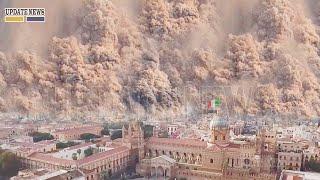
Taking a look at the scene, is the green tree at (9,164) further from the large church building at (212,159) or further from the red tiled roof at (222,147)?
the red tiled roof at (222,147)

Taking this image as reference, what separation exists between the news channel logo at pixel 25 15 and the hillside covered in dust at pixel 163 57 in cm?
6

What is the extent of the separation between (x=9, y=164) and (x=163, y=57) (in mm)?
1697

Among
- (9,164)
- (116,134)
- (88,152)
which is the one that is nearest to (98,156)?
(88,152)

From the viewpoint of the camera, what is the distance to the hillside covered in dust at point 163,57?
4250mm

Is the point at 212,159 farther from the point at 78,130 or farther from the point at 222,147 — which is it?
the point at 78,130

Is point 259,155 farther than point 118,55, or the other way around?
point 118,55

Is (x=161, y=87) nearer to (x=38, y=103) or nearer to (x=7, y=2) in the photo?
(x=38, y=103)

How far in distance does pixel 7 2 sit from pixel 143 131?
1734 millimetres

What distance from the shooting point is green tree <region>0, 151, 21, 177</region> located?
396cm

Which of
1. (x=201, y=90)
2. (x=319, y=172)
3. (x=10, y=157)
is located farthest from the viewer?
(x=201, y=90)

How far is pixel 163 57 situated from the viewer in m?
4.42

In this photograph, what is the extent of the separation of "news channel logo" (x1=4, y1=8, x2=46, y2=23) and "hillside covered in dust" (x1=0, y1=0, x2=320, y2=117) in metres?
0.06

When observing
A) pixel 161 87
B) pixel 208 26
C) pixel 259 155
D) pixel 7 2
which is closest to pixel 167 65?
pixel 161 87

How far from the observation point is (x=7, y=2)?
427 cm
